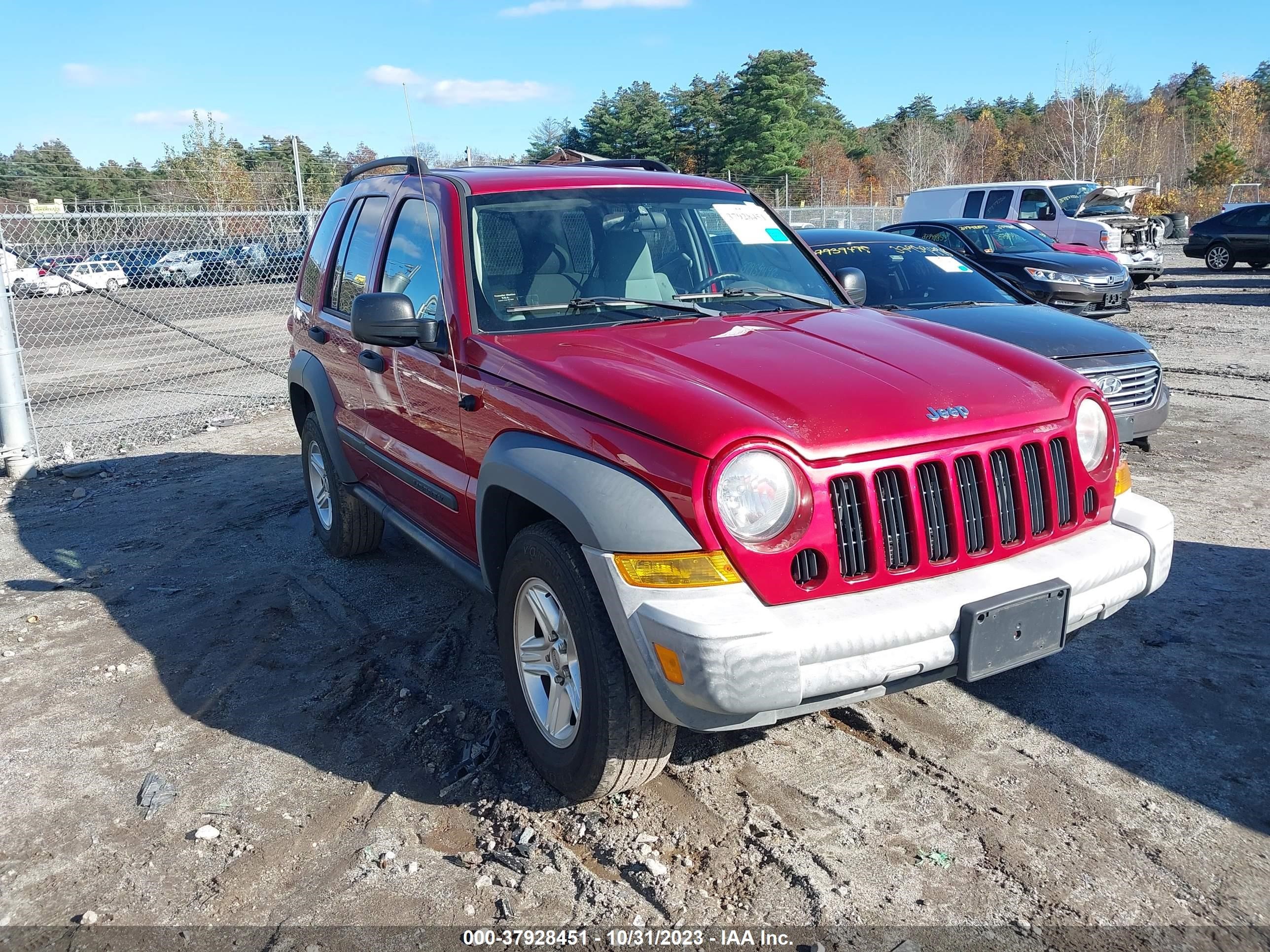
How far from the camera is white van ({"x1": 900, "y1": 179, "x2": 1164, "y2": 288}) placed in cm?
1784

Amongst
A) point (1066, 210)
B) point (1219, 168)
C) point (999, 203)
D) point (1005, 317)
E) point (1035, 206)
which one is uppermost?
point (1219, 168)

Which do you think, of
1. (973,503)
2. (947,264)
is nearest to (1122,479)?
(973,503)

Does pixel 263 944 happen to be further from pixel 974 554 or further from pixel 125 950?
pixel 974 554

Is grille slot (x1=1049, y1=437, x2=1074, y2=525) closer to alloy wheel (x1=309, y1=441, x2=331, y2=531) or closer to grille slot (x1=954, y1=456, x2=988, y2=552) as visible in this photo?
grille slot (x1=954, y1=456, x2=988, y2=552)

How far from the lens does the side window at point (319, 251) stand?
5.34 metres

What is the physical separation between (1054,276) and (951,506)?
28.3 ft

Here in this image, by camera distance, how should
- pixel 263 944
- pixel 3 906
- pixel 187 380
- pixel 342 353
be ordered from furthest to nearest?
1. pixel 187 380
2. pixel 342 353
3. pixel 3 906
4. pixel 263 944

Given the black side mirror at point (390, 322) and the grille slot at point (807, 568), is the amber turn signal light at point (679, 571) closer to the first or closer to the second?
the grille slot at point (807, 568)

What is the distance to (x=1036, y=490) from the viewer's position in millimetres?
3025

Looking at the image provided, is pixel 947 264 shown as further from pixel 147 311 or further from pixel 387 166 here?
pixel 147 311

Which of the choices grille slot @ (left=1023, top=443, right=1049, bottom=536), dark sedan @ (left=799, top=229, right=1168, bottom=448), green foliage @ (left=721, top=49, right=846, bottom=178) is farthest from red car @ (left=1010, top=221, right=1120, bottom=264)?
green foliage @ (left=721, top=49, right=846, bottom=178)

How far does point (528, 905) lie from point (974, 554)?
160cm

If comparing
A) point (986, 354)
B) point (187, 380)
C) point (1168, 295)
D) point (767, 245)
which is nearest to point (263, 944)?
point (986, 354)

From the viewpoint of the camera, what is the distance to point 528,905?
269cm
